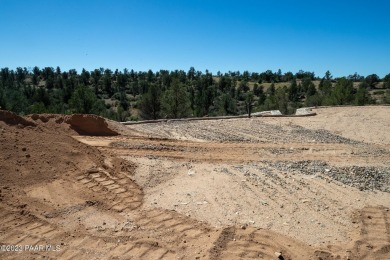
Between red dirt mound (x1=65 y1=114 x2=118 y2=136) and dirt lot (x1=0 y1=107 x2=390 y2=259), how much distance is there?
1.17 m

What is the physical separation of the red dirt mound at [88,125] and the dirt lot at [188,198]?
1.17 m

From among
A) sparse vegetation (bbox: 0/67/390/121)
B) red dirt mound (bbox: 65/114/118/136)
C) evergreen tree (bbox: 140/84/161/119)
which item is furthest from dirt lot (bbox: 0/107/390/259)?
evergreen tree (bbox: 140/84/161/119)

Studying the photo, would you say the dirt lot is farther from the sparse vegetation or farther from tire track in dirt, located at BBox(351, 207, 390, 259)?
the sparse vegetation

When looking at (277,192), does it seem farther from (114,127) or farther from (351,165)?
(114,127)

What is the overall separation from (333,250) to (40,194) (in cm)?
618

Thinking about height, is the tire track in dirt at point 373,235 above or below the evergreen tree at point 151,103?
below

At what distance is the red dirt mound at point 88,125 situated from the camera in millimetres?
14062

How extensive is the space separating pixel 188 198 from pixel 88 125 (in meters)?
8.51

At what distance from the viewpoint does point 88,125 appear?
559 inches

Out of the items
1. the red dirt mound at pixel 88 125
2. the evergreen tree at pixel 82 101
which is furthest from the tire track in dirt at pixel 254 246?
the evergreen tree at pixel 82 101

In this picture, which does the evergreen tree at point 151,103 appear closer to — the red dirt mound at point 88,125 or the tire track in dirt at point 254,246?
the red dirt mound at point 88,125

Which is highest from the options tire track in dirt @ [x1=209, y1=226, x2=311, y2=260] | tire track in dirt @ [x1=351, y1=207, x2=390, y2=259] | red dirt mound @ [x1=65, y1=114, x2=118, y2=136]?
red dirt mound @ [x1=65, y1=114, x2=118, y2=136]

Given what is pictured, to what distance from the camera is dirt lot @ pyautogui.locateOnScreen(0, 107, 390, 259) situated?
541 cm

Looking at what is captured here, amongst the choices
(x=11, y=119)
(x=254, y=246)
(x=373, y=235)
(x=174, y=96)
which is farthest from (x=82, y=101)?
(x=373, y=235)
